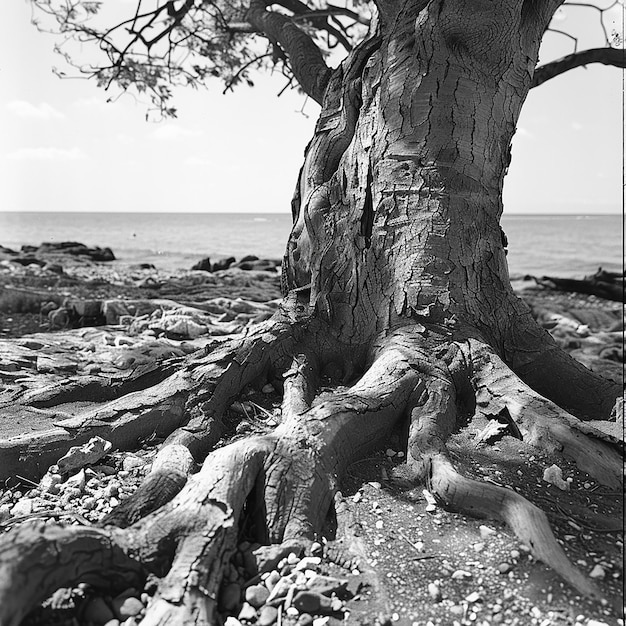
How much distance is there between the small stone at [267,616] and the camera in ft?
6.66

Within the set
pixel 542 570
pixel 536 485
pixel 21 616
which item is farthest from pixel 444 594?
pixel 21 616

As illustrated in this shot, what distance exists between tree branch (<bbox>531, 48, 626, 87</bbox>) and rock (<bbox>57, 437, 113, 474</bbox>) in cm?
647

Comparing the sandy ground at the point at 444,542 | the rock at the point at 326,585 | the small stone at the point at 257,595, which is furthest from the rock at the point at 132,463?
the rock at the point at 326,585

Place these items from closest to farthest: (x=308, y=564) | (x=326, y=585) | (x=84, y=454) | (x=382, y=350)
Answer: (x=326, y=585) < (x=308, y=564) < (x=84, y=454) < (x=382, y=350)

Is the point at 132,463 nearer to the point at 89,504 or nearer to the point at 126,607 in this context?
the point at 89,504

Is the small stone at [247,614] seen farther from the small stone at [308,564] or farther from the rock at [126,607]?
the rock at [126,607]

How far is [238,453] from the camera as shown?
2.59 m

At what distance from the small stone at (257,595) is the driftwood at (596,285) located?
1342 cm

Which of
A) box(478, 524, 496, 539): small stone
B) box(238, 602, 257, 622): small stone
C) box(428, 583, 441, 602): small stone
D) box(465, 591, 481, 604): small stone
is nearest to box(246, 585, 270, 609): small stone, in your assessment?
box(238, 602, 257, 622): small stone

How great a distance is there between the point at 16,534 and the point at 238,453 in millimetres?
916

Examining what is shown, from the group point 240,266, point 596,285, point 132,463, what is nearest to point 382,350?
point 132,463

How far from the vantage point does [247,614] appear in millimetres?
2072

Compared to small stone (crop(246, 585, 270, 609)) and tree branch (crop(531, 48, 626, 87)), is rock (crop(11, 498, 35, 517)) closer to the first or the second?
small stone (crop(246, 585, 270, 609))

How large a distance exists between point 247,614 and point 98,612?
50 cm
